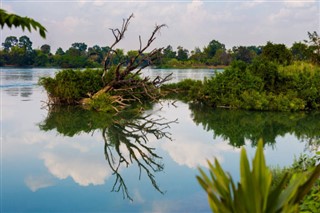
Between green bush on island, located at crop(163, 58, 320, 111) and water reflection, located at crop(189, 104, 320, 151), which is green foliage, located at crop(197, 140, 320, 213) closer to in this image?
water reflection, located at crop(189, 104, 320, 151)

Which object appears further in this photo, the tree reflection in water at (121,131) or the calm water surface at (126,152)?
the tree reflection in water at (121,131)

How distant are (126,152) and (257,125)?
21.8 feet

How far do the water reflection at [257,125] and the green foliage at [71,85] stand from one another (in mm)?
6300

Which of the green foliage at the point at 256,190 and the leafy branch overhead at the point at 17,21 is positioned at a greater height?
the leafy branch overhead at the point at 17,21

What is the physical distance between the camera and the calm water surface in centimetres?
788

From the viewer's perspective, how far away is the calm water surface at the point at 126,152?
7.88m

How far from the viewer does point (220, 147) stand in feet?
41.0

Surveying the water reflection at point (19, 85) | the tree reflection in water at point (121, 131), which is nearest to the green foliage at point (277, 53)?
the tree reflection in water at point (121, 131)

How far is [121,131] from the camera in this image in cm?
1477

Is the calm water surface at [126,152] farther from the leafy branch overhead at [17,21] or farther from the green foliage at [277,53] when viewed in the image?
the green foliage at [277,53]

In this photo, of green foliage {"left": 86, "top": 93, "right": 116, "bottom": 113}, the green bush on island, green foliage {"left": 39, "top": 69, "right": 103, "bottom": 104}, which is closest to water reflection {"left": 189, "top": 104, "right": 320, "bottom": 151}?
the green bush on island

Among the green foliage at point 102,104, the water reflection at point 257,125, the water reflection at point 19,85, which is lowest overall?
the water reflection at point 19,85

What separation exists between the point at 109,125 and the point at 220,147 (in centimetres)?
512

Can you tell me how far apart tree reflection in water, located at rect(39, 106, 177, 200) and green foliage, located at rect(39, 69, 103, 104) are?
139 cm
